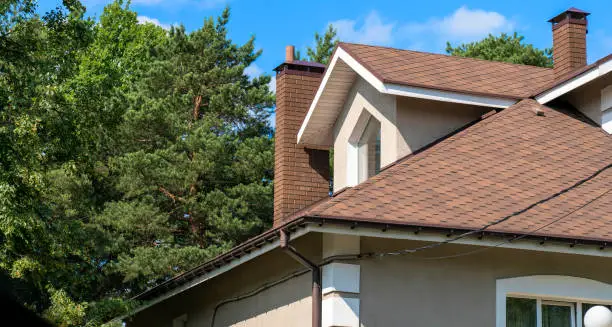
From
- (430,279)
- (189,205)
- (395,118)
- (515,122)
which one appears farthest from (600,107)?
(189,205)

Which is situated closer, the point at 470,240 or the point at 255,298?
the point at 470,240

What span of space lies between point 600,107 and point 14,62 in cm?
938

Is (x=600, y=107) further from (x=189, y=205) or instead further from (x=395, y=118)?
(x=189, y=205)

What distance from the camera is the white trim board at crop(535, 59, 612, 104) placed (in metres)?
12.8

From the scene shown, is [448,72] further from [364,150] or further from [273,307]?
[273,307]

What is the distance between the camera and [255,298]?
13.1 m

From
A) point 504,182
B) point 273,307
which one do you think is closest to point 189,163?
point 273,307

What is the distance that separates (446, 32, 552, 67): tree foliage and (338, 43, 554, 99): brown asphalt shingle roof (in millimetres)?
19950

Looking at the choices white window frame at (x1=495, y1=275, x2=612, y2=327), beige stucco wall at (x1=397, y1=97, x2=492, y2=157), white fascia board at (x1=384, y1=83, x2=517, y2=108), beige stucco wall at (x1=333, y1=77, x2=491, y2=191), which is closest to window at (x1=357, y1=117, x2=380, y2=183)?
beige stucco wall at (x1=333, y1=77, x2=491, y2=191)

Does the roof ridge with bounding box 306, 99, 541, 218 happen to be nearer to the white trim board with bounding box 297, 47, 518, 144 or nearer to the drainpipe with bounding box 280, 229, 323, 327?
the white trim board with bounding box 297, 47, 518, 144

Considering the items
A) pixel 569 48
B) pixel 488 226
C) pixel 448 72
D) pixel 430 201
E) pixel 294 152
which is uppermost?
pixel 569 48

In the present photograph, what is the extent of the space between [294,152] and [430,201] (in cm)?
498

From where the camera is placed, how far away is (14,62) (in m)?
14.9

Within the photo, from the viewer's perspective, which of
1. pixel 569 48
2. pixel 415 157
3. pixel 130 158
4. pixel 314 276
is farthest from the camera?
pixel 130 158
